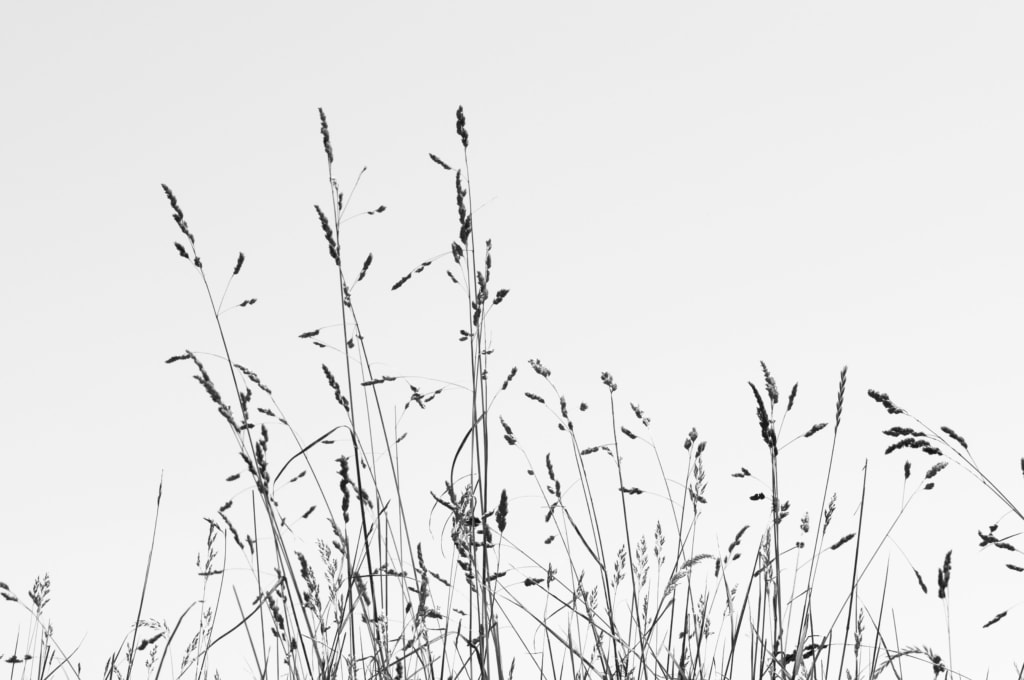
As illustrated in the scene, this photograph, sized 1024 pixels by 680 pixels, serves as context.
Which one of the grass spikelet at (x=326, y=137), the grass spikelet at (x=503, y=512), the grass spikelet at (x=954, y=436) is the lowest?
the grass spikelet at (x=503, y=512)

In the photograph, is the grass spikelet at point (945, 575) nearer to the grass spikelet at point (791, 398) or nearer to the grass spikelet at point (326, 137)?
the grass spikelet at point (791, 398)

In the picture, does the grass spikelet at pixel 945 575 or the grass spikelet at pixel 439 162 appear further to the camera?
the grass spikelet at pixel 439 162

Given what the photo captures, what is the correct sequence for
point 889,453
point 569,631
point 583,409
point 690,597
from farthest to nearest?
point 583,409 < point 690,597 < point 569,631 < point 889,453

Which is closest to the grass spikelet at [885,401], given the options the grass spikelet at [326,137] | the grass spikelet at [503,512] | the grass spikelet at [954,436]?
the grass spikelet at [954,436]

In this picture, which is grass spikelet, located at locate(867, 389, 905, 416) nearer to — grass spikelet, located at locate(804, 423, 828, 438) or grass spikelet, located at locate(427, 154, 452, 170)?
grass spikelet, located at locate(804, 423, 828, 438)

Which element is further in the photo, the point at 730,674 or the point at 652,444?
the point at 652,444

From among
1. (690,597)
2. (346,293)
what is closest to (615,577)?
(690,597)

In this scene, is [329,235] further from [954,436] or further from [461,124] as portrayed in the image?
[954,436]

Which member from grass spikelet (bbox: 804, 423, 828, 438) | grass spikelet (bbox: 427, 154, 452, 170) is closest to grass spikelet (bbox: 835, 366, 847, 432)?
grass spikelet (bbox: 804, 423, 828, 438)

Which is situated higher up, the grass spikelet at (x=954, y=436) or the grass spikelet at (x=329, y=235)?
the grass spikelet at (x=329, y=235)

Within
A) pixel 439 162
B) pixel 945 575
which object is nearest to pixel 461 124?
pixel 439 162

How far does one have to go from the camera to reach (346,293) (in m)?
2.34

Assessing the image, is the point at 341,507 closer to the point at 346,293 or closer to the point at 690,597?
the point at 346,293

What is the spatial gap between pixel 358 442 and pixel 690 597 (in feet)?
2.87
